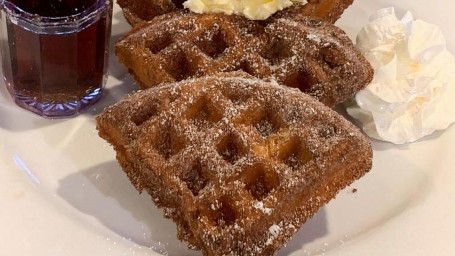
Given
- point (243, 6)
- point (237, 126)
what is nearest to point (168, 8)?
point (243, 6)

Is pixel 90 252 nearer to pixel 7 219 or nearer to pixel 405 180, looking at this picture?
pixel 7 219

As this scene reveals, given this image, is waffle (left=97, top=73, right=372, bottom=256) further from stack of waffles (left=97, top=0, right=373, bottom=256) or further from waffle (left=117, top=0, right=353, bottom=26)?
waffle (left=117, top=0, right=353, bottom=26)

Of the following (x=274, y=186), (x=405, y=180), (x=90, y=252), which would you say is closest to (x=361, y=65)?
(x=405, y=180)

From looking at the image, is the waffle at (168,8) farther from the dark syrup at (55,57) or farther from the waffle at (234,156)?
the waffle at (234,156)

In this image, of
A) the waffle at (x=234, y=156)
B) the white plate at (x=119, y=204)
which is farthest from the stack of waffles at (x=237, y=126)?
the white plate at (x=119, y=204)

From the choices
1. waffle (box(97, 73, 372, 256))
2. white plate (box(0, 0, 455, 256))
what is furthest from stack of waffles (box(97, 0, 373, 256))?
white plate (box(0, 0, 455, 256))
